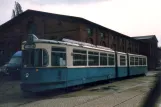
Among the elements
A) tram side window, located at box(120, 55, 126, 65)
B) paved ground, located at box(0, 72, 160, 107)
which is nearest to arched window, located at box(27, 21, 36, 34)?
tram side window, located at box(120, 55, 126, 65)

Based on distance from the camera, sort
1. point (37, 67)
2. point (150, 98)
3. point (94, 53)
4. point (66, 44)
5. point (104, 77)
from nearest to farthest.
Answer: point (150, 98) → point (37, 67) → point (66, 44) → point (94, 53) → point (104, 77)

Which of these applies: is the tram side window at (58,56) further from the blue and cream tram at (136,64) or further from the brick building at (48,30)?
the brick building at (48,30)

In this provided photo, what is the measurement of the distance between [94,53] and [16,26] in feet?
74.0

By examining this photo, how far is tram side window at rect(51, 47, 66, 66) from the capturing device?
11.1 m

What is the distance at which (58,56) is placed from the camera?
37.4 feet

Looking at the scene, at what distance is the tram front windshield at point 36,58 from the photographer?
10703 millimetres

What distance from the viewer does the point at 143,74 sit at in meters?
29.5

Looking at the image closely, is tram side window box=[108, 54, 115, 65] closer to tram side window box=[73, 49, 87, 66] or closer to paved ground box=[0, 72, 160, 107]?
tram side window box=[73, 49, 87, 66]

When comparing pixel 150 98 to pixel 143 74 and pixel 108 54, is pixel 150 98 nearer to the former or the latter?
pixel 108 54

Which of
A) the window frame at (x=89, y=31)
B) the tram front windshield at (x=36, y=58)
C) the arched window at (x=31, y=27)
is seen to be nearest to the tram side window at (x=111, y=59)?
the tram front windshield at (x=36, y=58)

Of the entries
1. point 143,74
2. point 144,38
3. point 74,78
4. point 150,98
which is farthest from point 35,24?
point 144,38

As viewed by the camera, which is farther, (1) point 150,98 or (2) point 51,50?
(2) point 51,50

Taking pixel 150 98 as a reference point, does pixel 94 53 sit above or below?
above

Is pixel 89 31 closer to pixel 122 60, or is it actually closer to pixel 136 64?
pixel 136 64
